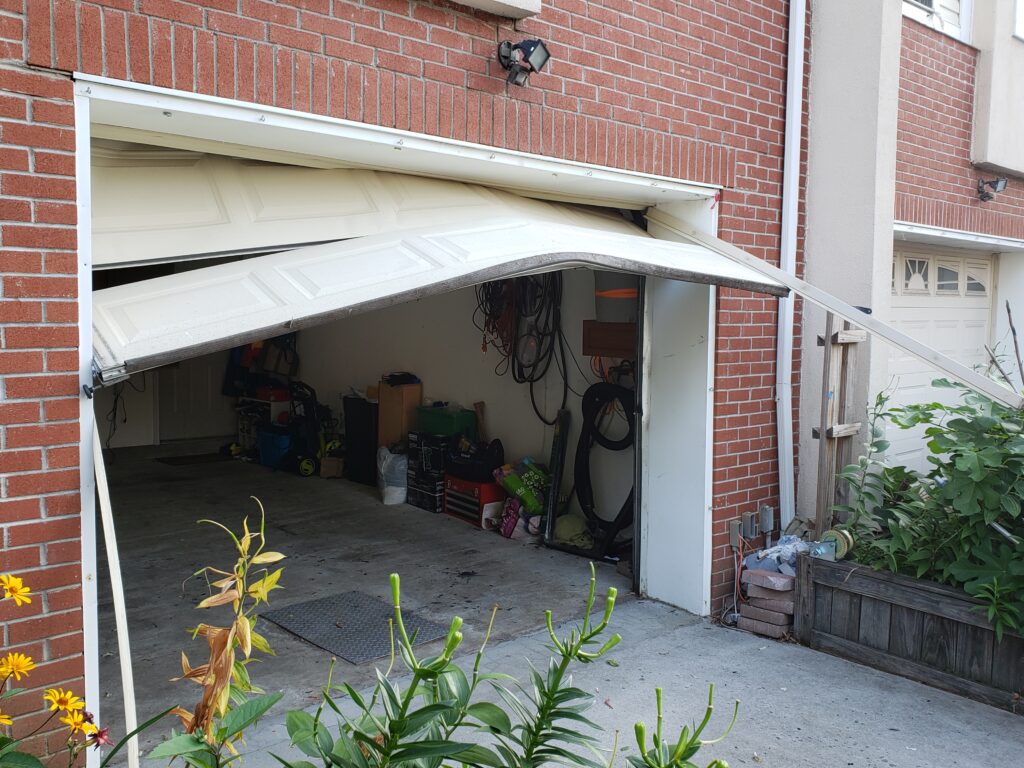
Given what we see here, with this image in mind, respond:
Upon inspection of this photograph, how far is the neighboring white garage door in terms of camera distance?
7559 millimetres

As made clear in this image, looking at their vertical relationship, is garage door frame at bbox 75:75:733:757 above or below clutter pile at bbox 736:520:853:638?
above

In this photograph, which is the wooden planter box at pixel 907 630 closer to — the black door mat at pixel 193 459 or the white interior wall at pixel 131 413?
the black door mat at pixel 193 459

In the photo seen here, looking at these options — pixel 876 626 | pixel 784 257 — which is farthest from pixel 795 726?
pixel 784 257

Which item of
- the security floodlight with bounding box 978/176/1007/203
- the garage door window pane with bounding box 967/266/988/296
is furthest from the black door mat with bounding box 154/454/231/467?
the security floodlight with bounding box 978/176/1007/203

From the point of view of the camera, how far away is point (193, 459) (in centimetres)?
1110

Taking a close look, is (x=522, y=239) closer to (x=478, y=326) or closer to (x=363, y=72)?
(x=363, y=72)

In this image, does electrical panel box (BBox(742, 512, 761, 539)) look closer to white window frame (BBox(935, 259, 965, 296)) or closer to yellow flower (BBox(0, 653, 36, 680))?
white window frame (BBox(935, 259, 965, 296))

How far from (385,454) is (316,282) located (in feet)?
19.0

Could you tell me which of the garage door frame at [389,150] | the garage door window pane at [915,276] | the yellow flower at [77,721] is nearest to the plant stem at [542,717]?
the yellow flower at [77,721]

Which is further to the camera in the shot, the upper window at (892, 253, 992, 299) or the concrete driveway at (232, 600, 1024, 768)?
the upper window at (892, 253, 992, 299)

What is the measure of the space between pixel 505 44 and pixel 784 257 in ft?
8.76

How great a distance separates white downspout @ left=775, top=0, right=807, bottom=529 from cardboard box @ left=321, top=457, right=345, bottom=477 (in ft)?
18.1

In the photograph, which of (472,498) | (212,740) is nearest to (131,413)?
(472,498)

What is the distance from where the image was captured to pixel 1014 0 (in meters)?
7.49
